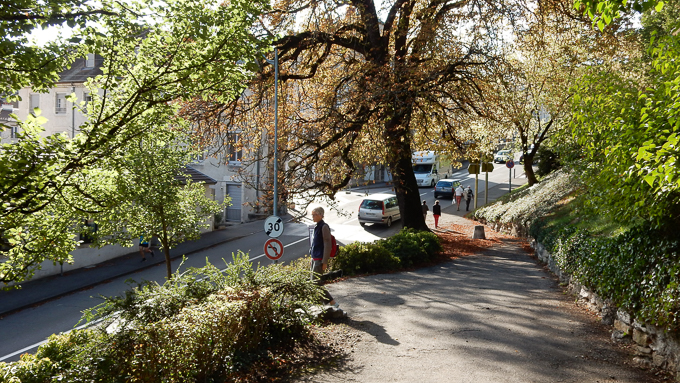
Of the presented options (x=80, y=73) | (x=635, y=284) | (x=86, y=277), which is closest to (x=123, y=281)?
(x=86, y=277)

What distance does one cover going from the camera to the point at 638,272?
278 inches

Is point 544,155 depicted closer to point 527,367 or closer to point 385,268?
point 385,268

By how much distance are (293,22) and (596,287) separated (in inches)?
467

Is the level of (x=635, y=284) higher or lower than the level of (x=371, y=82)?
lower

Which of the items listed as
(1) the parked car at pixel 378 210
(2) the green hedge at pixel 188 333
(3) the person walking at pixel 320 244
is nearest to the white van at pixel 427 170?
(1) the parked car at pixel 378 210

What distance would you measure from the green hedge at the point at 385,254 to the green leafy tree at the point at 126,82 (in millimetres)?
8241

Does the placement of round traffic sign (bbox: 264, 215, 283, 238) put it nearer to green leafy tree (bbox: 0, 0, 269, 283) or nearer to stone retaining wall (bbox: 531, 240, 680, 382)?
green leafy tree (bbox: 0, 0, 269, 283)

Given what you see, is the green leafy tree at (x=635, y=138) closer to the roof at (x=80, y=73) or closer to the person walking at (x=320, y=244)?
the person walking at (x=320, y=244)

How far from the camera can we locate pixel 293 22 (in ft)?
53.6

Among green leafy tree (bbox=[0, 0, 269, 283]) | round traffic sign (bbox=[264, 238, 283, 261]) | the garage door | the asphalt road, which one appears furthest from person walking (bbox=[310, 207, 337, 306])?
the garage door

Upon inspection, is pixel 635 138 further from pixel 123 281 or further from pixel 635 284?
pixel 123 281

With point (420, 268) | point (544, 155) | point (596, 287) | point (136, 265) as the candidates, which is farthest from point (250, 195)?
point (596, 287)

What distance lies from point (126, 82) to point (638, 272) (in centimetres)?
732

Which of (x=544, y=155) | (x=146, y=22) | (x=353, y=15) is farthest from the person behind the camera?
(x=544, y=155)
